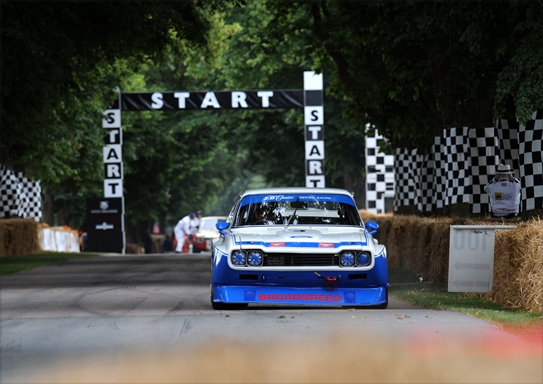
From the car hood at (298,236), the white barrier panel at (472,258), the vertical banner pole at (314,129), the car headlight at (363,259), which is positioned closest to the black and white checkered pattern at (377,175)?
the vertical banner pole at (314,129)

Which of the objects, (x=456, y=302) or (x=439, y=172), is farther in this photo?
(x=439, y=172)

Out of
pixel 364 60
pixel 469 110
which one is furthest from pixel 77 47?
pixel 469 110

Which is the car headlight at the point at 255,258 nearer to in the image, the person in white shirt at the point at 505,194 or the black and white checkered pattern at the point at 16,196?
the person in white shirt at the point at 505,194

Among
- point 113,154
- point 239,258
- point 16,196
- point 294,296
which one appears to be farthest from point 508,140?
point 16,196

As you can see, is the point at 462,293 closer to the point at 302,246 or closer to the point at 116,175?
the point at 302,246

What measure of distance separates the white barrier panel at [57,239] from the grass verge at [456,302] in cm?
2247

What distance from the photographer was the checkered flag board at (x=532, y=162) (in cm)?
1955

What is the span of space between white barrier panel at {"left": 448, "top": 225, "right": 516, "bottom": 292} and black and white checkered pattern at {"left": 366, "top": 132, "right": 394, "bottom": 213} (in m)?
24.1

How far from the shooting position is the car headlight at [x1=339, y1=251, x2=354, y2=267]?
45.3 feet

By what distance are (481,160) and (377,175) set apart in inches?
669

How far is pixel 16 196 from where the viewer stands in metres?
41.3

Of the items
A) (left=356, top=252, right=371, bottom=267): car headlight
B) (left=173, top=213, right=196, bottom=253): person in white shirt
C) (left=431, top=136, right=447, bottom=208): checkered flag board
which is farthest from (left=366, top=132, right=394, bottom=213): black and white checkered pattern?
(left=356, top=252, right=371, bottom=267): car headlight

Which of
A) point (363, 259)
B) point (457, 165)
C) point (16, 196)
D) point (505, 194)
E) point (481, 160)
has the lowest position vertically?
point (16, 196)

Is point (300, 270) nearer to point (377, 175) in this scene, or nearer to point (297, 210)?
point (297, 210)
